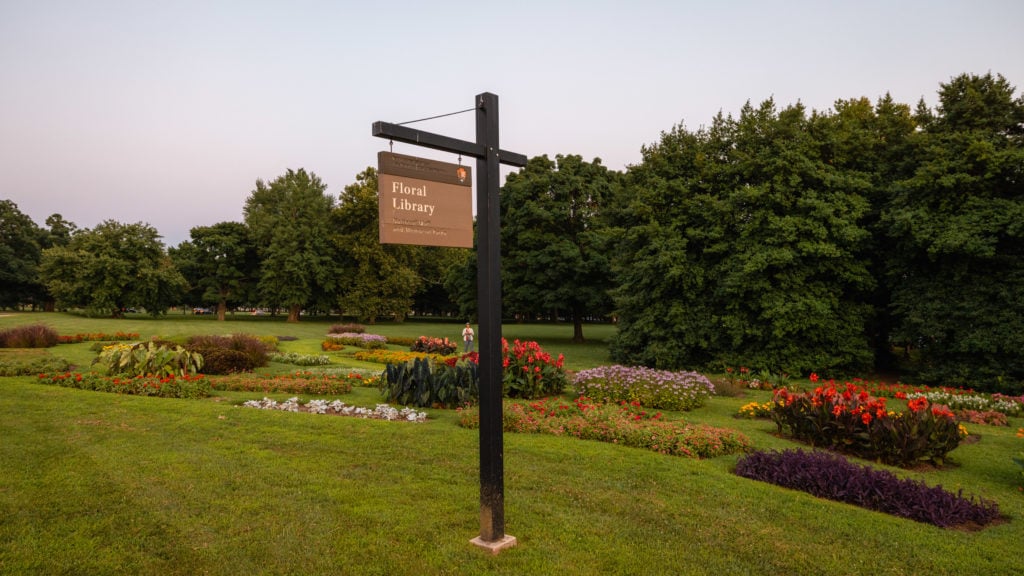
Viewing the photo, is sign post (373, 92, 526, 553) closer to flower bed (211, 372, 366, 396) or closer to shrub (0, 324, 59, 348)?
flower bed (211, 372, 366, 396)

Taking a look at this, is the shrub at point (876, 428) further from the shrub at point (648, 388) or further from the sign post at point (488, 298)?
the sign post at point (488, 298)

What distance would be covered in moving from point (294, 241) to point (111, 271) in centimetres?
1419

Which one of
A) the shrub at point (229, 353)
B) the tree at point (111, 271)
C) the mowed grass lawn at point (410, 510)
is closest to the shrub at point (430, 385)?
the mowed grass lawn at point (410, 510)

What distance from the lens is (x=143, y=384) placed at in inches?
483

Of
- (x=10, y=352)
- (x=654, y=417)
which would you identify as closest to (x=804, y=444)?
(x=654, y=417)

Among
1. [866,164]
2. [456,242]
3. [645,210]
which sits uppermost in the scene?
[866,164]

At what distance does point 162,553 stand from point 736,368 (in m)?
19.7

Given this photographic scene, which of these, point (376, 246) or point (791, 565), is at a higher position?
point (376, 246)

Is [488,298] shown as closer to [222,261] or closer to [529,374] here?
[529,374]

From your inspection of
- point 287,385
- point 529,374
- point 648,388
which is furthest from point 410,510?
point 287,385

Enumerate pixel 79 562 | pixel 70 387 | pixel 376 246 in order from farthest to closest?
1. pixel 376 246
2. pixel 70 387
3. pixel 79 562

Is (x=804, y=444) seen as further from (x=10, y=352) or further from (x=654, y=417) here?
(x=10, y=352)

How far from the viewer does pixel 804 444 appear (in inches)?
348

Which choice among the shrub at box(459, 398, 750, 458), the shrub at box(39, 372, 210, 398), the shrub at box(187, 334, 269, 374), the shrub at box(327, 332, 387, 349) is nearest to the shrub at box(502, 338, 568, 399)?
the shrub at box(459, 398, 750, 458)
